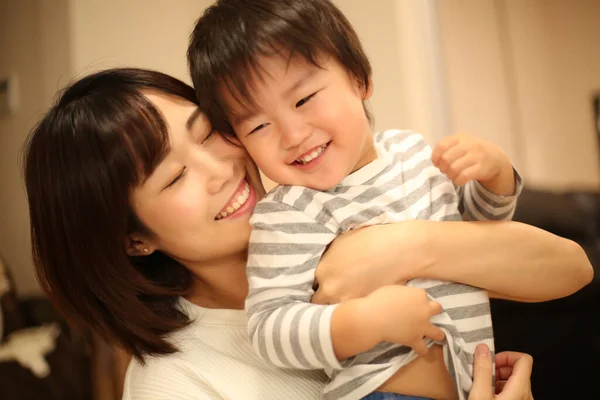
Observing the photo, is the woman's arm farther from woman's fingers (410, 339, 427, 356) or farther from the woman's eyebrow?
the woman's eyebrow

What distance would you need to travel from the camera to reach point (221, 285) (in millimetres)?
1180

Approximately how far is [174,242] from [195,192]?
0.43 ft

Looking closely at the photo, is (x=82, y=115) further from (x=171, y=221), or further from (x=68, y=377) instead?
(x=68, y=377)

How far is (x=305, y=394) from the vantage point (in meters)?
1.00

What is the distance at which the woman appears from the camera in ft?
2.97

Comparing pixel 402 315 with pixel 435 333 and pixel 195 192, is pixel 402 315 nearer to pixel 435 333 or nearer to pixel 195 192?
pixel 435 333

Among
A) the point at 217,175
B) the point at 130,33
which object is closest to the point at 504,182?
the point at 217,175

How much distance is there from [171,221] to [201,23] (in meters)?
0.38

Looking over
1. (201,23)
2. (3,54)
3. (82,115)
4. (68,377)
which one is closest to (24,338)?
(68,377)

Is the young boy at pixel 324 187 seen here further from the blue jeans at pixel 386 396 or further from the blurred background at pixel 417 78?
the blurred background at pixel 417 78

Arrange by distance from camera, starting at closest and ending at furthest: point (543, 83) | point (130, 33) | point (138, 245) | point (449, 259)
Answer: point (449, 259) < point (138, 245) < point (130, 33) < point (543, 83)

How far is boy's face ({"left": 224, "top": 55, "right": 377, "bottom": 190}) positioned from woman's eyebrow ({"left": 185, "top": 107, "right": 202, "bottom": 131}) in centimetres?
9

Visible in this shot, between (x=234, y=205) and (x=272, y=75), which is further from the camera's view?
(x=234, y=205)

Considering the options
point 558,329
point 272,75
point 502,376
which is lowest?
point 558,329
